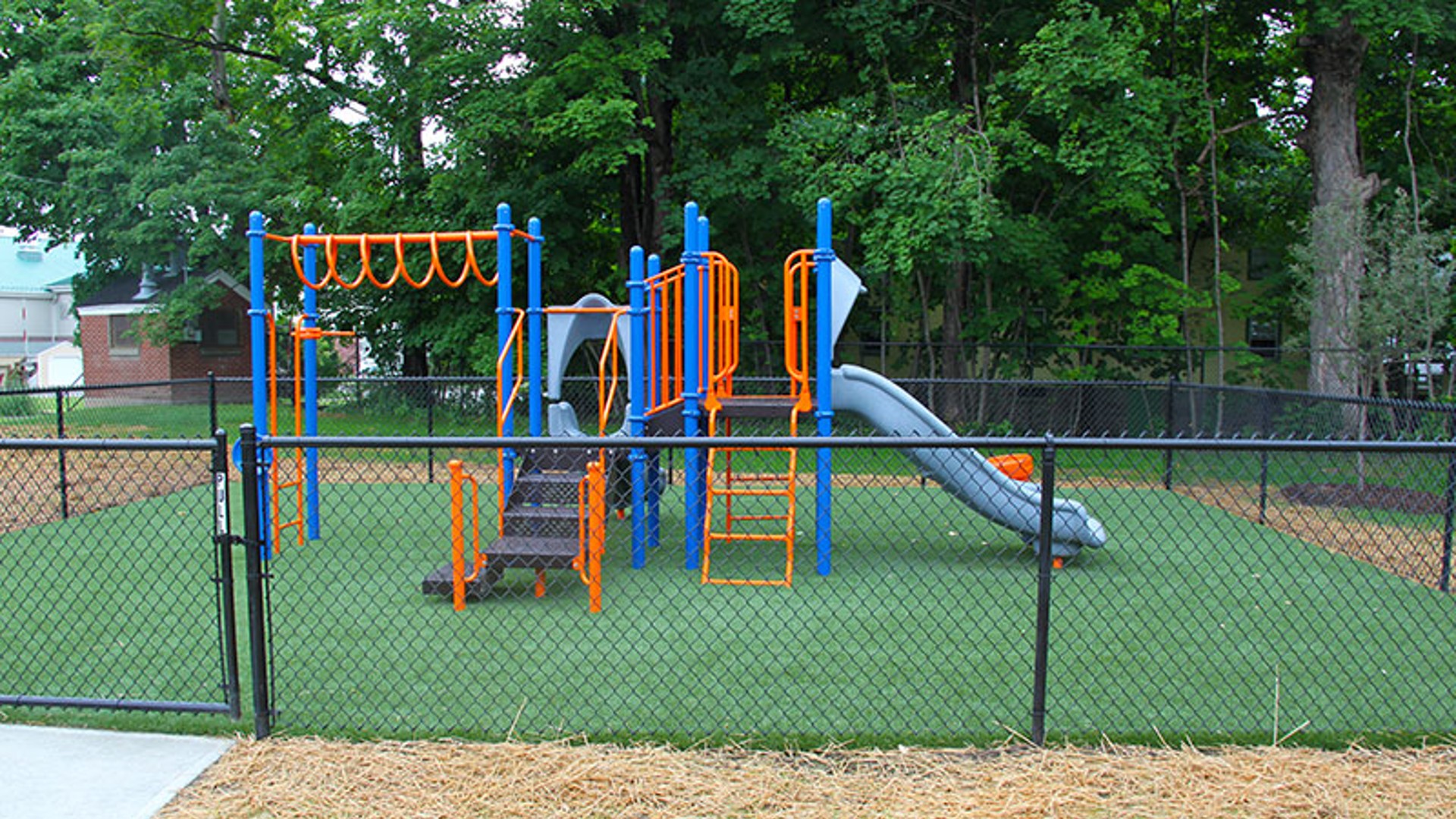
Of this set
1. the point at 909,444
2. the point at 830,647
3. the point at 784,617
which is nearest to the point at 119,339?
the point at 784,617

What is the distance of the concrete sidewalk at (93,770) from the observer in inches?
130

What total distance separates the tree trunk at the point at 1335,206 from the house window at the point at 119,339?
985 inches

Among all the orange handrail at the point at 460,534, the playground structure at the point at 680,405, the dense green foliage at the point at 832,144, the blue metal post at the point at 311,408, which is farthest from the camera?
the dense green foliage at the point at 832,144

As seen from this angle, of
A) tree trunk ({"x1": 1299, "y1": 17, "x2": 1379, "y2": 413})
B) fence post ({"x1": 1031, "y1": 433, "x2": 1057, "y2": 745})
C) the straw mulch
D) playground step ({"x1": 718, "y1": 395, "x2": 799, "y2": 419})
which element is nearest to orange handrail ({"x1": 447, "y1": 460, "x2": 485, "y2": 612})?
the straw mulch

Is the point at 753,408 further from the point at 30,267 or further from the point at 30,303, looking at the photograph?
the point at 30,267

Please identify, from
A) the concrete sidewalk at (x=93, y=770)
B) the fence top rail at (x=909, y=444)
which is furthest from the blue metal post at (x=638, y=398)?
the concrete sidewalk at (x=93, y=770)

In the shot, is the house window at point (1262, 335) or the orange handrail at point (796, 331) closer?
the orange handrail at point (796, 331)

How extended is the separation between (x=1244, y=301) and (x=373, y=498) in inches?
692

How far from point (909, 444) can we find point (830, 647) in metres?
1.92

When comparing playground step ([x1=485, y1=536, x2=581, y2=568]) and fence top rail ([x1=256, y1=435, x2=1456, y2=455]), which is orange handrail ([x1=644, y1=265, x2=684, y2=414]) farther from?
fence top rail ([x1=256, y1=435, x2=1456, y2=455])

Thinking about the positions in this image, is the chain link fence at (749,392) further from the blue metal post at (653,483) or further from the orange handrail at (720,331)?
the blue metal post at (653,483)

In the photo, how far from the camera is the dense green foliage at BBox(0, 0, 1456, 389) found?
44.5 feet

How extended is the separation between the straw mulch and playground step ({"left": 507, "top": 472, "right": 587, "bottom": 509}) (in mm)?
3069

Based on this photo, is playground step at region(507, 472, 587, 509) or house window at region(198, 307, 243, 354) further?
house window at region(198, 307, 243, 354)
